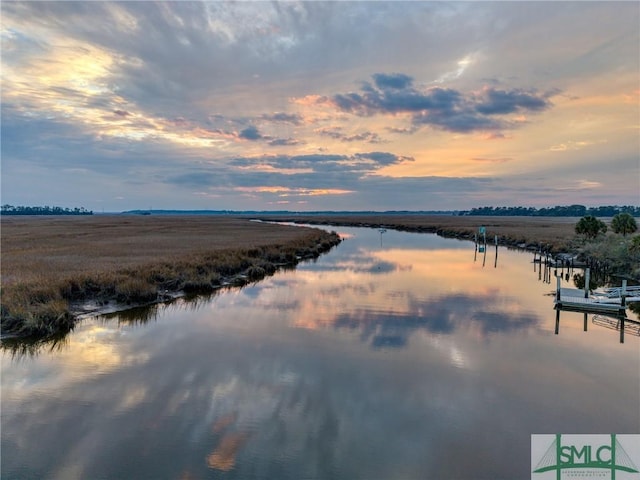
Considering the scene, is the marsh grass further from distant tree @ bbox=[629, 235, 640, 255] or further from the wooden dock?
distant tree @ bbox=[629, 235, 640, 255]

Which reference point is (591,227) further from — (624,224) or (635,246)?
(635,246)

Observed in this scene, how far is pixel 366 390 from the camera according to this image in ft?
32.1

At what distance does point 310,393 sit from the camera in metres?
9.62

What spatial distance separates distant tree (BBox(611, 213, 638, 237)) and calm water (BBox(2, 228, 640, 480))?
93.9 ft

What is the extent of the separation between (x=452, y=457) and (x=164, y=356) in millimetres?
8749

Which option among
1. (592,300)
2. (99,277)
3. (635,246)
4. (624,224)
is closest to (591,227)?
(624,224)

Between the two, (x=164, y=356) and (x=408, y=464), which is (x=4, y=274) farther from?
(x=408, y=464)

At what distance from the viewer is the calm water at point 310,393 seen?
7094mm

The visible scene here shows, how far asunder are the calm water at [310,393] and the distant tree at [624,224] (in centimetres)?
2863

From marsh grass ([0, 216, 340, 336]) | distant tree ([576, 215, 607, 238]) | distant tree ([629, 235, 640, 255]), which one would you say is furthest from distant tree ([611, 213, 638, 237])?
marsh grass ([0, 216, 340, 336])

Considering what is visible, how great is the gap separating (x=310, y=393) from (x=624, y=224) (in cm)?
4321

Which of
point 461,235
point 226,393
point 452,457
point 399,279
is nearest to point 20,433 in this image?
point 226,393

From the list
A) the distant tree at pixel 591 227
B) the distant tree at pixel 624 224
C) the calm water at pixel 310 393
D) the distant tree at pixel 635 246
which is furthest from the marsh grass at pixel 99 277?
the distant tree at pixel 624 224

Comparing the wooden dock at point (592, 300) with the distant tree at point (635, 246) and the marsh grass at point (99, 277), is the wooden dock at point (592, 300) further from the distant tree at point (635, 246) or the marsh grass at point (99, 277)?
the marsh grass at point (99, 277)
